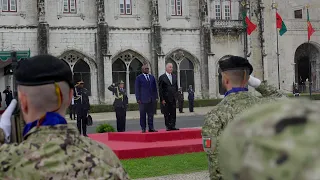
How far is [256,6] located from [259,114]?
1438 inches

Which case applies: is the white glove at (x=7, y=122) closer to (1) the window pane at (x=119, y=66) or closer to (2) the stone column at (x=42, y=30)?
(2) the stone column at (x=42, y=30)

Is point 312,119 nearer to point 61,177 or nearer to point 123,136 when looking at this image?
point 61,177

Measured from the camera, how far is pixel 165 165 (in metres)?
9.45

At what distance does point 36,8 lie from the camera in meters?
31.5

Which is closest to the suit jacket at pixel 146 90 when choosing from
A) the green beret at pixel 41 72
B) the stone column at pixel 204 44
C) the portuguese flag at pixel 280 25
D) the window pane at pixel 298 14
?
the green beret at pixel 41 72

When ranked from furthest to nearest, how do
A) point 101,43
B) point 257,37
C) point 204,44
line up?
point 257,37, point 204,44, point 101,43

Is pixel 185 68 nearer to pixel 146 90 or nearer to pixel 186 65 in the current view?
pixel 186 65

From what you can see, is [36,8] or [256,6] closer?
[36,8]

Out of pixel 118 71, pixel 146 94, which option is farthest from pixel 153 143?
pixel 118 71

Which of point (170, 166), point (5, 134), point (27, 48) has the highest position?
point (27, 48)

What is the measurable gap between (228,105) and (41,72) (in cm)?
178

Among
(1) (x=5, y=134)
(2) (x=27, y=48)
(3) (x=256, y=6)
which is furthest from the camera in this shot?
(3) (x=256, y=6)

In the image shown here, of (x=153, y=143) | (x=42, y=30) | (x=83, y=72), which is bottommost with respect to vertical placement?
(x=153, y=143)

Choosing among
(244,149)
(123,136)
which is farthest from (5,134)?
(123,136)
